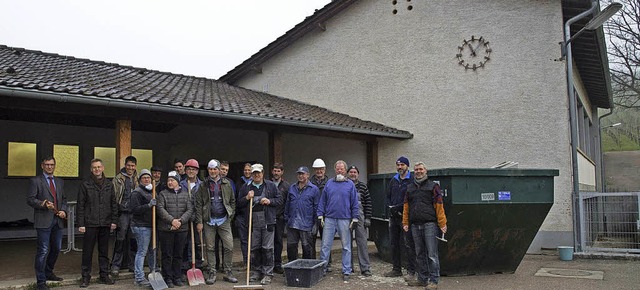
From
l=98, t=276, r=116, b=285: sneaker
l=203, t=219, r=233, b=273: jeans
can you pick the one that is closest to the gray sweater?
l=203, t=219, r=233, b=273: jeans

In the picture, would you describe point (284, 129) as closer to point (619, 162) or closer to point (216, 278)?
point (216, 278)

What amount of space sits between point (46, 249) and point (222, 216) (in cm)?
217

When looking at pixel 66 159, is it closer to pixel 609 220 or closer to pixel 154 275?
pixel 154 275

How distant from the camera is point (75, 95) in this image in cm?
709

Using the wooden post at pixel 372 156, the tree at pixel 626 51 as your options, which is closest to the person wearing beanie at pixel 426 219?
the wooden post at pixel 372 156

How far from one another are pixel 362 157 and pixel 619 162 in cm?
3642

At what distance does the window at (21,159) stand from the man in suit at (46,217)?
6944 millimetres

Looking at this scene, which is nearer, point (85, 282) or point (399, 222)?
point (85, 282)

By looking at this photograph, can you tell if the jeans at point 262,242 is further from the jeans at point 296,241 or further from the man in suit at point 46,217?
the man in suit at point 46,217

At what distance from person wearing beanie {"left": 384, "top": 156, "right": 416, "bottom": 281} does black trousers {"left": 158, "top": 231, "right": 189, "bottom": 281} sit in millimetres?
2866

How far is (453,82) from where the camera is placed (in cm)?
1186

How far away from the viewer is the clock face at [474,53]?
1152cm

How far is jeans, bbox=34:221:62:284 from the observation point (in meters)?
6.54

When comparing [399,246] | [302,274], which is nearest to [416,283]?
[399,246]
